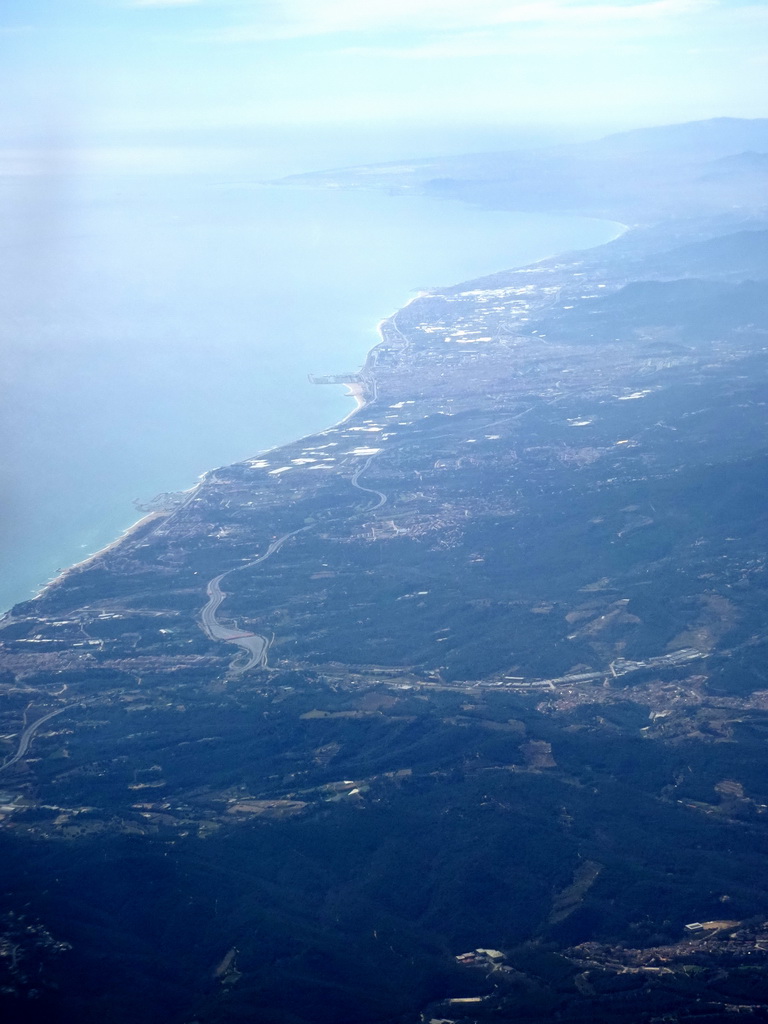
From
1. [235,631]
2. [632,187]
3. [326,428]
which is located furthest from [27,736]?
[632,187]

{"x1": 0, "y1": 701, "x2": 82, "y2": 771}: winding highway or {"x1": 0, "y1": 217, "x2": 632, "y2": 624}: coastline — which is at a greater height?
{"x1": 0, "y1": 217, "x2": 632, "y2": 624}: coastline

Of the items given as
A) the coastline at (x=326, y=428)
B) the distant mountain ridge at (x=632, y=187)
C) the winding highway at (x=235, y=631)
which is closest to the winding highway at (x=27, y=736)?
the winding highway at (x=235, y=631)

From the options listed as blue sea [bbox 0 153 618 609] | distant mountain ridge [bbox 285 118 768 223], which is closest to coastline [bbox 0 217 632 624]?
blue sea [bbox 0 153 618 609]

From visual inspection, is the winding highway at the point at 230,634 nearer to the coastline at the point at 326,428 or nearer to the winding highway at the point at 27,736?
the winding highway at the point at 27,736

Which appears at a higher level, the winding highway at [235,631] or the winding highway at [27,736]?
the winding highway at [235,631]

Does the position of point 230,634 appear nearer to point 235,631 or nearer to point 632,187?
point 235,631

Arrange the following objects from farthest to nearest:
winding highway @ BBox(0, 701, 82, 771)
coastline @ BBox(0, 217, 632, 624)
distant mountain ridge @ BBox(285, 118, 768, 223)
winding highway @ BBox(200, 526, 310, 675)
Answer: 1. distant mountain ridge @ BBox(285, 118, 768, 223)
2. coastline @ BBox(0, 217, 632, 624)
3. winding highway @ BBox(200, 526, 310, 675)
4. winding highway @ BBox(0, 701, 82, 771)

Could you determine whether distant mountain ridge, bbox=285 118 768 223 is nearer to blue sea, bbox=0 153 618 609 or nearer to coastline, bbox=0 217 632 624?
blue sea, bbox=0 153 618 609

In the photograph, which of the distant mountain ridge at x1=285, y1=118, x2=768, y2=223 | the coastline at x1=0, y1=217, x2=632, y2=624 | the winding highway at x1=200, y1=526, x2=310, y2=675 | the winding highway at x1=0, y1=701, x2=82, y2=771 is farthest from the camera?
the distant mountain ridge at x1=285, y1=118, x2=768, y2=223

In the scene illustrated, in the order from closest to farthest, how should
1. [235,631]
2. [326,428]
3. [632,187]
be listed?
[235,631], [326,428], [632,187]

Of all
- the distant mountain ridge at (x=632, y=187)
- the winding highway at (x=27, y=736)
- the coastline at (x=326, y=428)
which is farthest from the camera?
the distant mountain ridge at (x=632, y=187)
